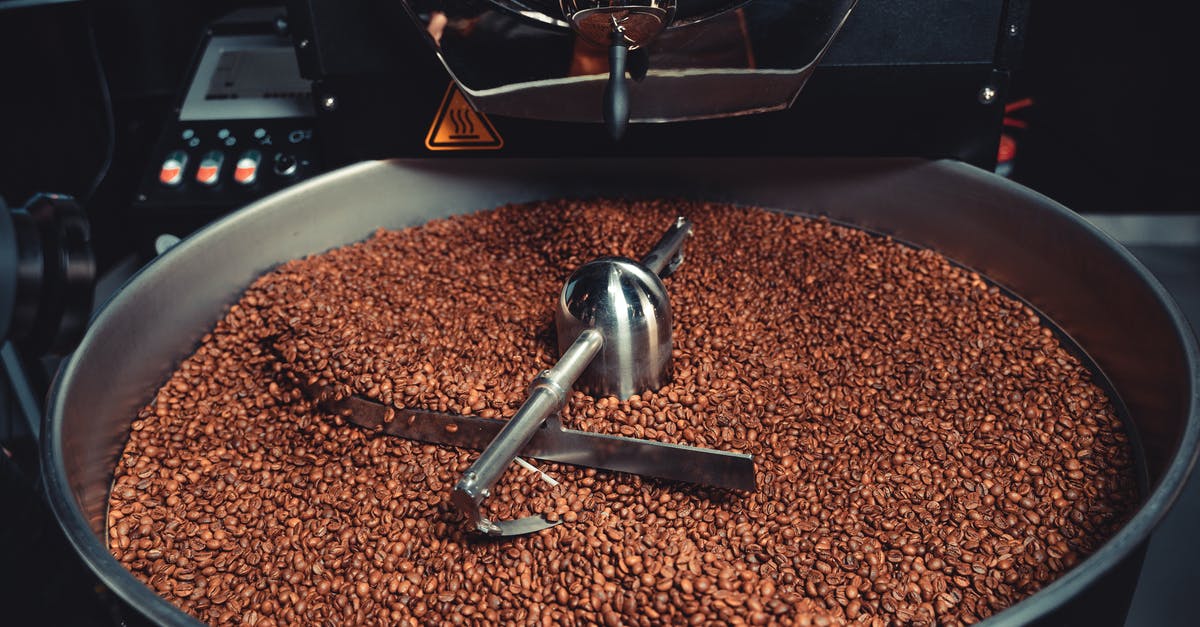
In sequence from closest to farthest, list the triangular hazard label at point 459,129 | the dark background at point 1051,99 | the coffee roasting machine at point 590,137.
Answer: the coffee roasting machine at point 590,137
the triangular hazard label at point 459,129
the dark background at point 1051,99

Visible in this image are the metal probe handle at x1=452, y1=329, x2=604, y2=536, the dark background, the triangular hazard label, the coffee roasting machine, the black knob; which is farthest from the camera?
the dark background

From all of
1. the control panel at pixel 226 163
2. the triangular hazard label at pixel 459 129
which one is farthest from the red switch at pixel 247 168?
the triangular hazard label at pixel 459 129

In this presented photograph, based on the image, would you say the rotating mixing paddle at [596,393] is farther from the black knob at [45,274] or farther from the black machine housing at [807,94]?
the black knob at [45,274]

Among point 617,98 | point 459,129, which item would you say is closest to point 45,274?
point 617,98

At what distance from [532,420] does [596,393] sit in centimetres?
24

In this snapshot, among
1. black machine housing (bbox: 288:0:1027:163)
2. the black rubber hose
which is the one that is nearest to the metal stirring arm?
the black rubber hose

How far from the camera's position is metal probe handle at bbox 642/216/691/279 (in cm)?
129

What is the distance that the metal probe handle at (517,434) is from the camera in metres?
0.88

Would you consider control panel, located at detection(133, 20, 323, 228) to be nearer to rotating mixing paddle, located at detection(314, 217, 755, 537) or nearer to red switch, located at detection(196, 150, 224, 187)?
red switch, located at detection(196, 150, 224, 187)

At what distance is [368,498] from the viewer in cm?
109

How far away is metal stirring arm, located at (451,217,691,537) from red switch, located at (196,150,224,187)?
720mm

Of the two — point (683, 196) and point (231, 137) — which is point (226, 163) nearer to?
point (231, 137)

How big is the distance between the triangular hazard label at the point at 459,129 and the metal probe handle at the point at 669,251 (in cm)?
34

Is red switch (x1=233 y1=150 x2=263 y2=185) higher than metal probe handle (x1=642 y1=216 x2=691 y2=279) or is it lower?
higher
